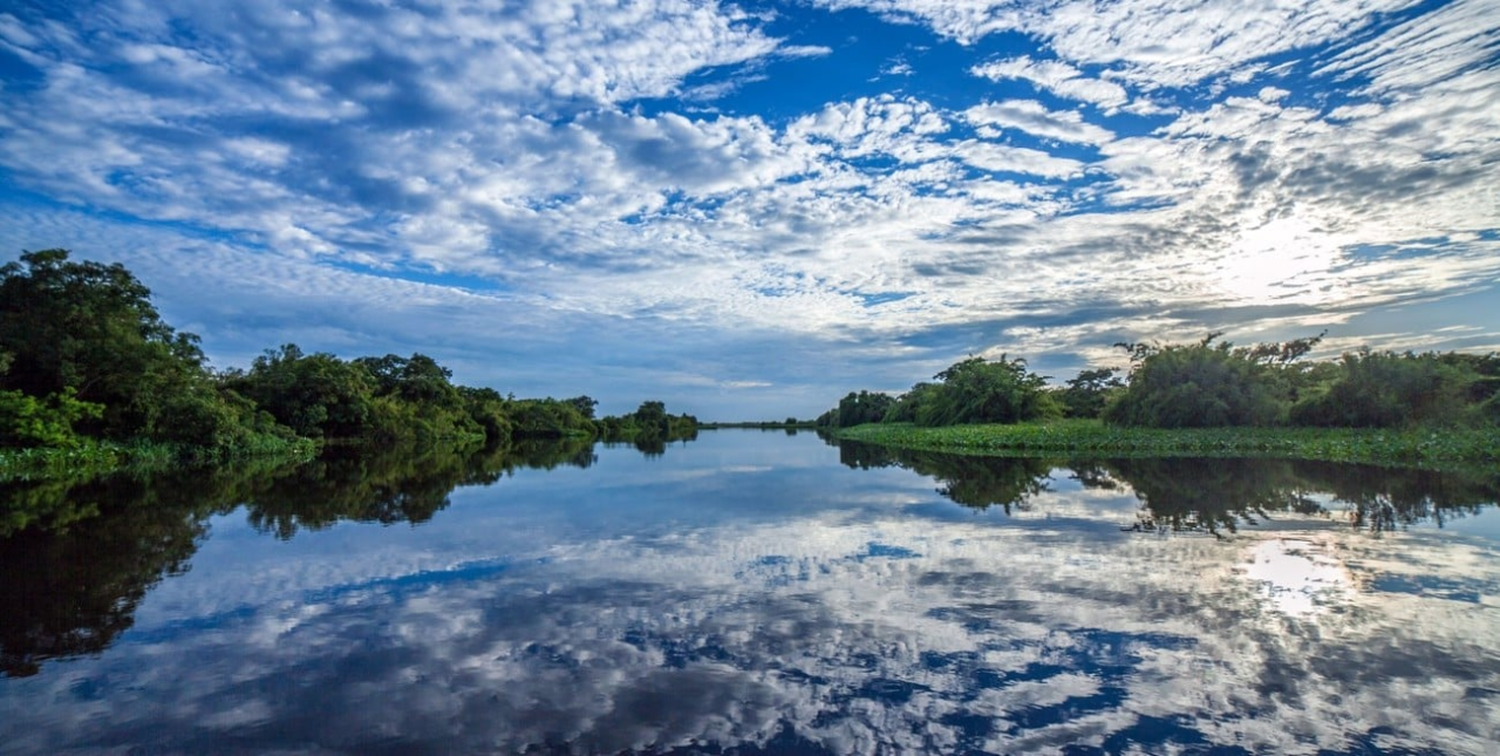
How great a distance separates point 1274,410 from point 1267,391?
5.17ft

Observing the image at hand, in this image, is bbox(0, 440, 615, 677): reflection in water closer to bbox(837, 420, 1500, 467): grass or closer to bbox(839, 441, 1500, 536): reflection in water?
bbox(839, 441, 1500, 536): reflection in water

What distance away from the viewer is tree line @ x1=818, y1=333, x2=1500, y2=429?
1075 inches

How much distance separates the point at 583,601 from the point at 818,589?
2.35 meters

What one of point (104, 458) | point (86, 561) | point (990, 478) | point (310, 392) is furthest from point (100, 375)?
point (990, 478)

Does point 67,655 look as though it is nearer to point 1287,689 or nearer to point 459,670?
point 459,670

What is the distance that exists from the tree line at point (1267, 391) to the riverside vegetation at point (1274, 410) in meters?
0.05

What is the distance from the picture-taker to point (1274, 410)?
32906mm

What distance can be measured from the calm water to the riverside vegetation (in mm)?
14989

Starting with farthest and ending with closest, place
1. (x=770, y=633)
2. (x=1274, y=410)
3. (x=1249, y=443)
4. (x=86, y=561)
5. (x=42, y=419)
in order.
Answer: (x=1274, y=410), (x=1249, y=443), (x=42, y=419), (x=86, y=561), (x=770, y=633)

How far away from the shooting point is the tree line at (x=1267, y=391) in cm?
2731

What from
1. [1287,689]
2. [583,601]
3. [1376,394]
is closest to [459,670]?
[583,601]

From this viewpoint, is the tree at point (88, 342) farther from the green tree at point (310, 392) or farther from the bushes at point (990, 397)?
the bushes at point (990, 397)

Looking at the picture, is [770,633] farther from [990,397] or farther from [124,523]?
[990,397]

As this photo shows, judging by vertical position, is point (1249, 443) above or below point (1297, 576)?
above
